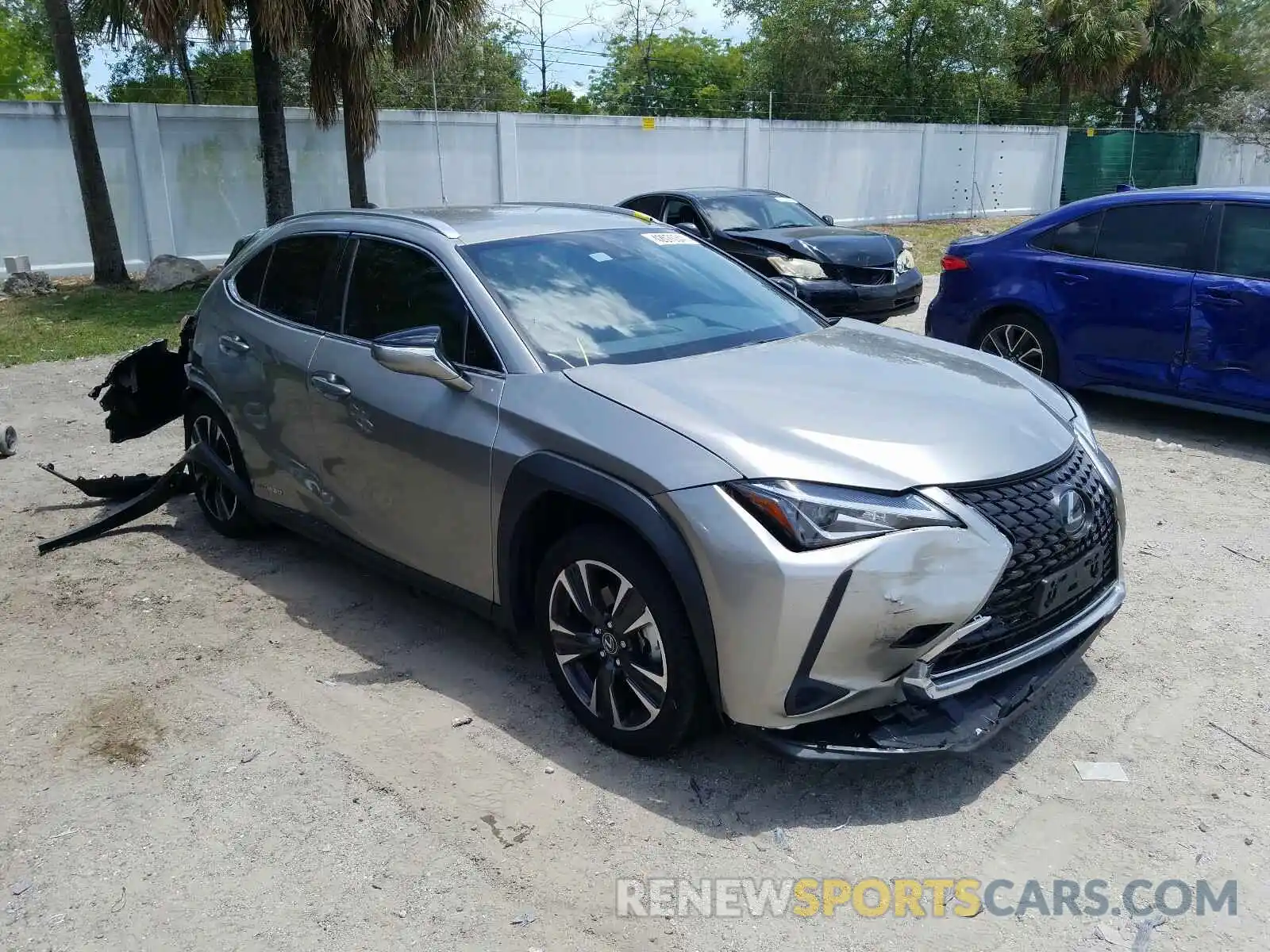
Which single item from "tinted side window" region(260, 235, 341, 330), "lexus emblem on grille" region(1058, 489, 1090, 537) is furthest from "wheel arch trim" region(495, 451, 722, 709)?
"tinted side window" region(260, 235, 341, 330)

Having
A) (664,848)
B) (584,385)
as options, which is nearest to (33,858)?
(664,848)

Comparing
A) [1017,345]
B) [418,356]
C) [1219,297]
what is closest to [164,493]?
[418,356]

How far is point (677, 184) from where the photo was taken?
20906 mm

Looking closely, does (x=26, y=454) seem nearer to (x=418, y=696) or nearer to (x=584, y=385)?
(x=418, y=696)

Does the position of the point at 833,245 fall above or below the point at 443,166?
below

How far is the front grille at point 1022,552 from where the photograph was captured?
3119mm

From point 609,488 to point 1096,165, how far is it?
28.5 meters

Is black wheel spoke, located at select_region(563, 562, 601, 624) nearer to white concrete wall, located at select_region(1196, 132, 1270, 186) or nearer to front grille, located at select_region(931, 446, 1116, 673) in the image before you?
front grille, located at select_region(931, 446, 1116, 673)

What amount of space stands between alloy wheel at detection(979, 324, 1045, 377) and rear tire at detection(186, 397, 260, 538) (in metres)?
4.94

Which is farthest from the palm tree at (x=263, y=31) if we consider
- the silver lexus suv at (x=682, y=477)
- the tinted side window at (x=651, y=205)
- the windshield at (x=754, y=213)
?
the silver lexus suv at (x=682, y=477)

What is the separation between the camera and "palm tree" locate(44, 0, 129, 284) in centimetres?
1356

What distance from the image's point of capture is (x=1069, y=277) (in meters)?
7.36

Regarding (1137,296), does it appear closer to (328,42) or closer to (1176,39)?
(328,42)

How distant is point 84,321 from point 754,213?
750 centimetres
